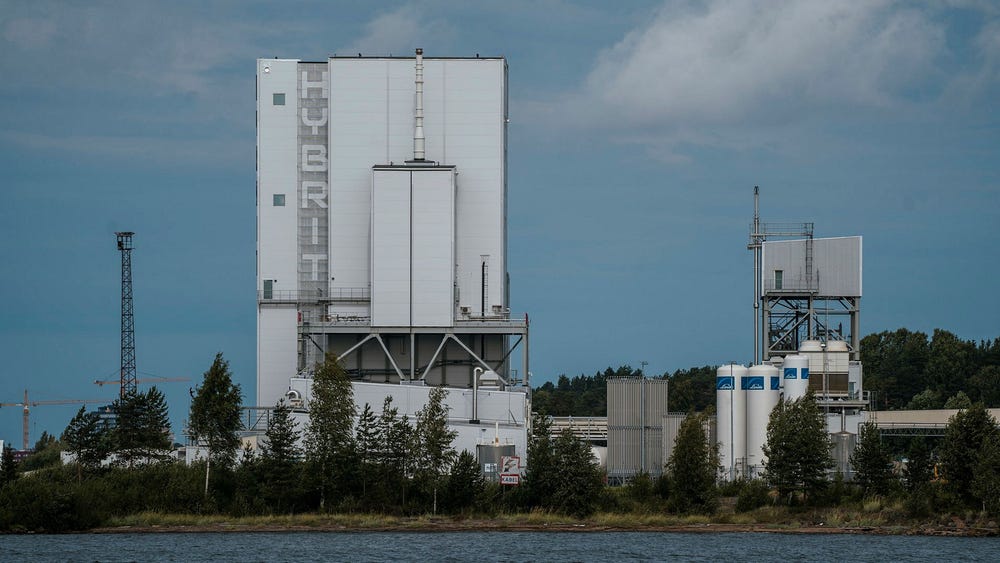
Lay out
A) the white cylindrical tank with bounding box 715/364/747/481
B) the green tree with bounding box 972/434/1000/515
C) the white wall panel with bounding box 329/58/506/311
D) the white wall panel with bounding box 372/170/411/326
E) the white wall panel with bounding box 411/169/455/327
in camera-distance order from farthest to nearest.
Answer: the white wall panel with bounding box 329/58/506/311
the white wall panel with bounding box 411/169/455/327
the white wall panel with bounding box 372/170/411/326
the white cylindrical tank with bounding box 715/364/747/481
the green tree with bounding box 972/434/1000/515

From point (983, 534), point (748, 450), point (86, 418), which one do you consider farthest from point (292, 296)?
point (983, 534)

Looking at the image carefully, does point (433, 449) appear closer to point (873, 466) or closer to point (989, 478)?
point (873, 466)

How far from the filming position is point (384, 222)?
106 m

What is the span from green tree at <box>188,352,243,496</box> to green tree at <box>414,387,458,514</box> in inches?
423

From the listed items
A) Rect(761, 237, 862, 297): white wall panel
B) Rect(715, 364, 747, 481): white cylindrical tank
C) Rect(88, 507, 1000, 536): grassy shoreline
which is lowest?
Rect(88, 507, 1000, 536): grassy shoreline

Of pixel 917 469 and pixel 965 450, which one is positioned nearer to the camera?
pixel 965 450

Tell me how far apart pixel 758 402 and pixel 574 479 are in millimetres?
17031

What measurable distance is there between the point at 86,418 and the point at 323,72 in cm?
3043

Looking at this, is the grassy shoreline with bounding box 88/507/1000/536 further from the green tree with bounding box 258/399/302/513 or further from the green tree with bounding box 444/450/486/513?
the green tree with bounding box 258/399/302/513

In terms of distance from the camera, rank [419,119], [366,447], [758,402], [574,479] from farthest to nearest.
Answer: [419,119] → [758,402] → [366,447] → [574,479]

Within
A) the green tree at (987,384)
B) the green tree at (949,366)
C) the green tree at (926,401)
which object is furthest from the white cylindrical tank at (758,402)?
the green tree at (949,366)

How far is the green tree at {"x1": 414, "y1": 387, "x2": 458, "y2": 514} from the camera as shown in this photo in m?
90.6

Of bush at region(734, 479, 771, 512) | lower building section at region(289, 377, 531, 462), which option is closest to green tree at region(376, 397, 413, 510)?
lower building section at region(289, 377, 531, 462)

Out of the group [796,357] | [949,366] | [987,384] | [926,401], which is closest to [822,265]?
[796,357]
